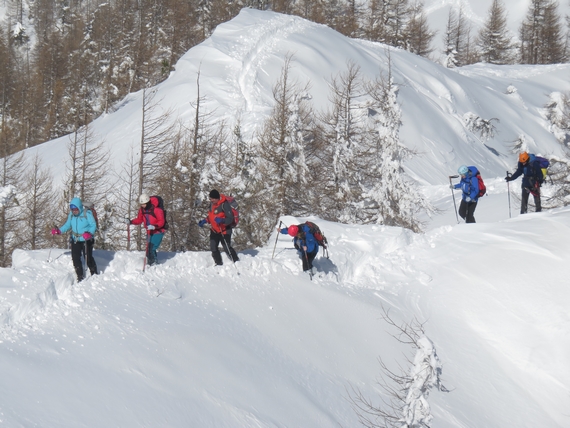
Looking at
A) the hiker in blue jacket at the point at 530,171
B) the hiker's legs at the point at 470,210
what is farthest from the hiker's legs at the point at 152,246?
the hiker in blue jacket at the point at 530,171

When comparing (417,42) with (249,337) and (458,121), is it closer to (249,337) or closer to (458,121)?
(458,121)

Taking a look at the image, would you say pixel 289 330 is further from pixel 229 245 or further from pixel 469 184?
pixel 469 184

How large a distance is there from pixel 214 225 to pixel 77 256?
2791 millimetres

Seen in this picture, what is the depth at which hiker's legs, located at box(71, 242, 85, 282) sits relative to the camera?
32.7ft

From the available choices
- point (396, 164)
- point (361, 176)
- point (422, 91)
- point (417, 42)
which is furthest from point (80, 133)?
→ point (417, 42)

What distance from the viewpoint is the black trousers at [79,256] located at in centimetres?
998

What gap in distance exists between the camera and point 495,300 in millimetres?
12703

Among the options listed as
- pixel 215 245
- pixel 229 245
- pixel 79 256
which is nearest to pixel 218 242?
pixel 215 245

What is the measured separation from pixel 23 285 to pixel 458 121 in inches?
1485

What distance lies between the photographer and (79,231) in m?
10.0

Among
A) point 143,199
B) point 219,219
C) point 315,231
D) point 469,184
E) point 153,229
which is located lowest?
point 315,231

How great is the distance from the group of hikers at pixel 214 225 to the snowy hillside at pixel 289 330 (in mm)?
410

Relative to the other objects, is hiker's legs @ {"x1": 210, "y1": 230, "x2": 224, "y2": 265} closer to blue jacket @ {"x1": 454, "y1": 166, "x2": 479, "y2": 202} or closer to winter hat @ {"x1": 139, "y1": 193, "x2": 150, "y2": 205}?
winter hat @ {"x1": 139, "y1": 193, "x2": 150, "y2": 205}

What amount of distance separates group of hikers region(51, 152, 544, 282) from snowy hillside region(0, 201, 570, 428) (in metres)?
0.41
